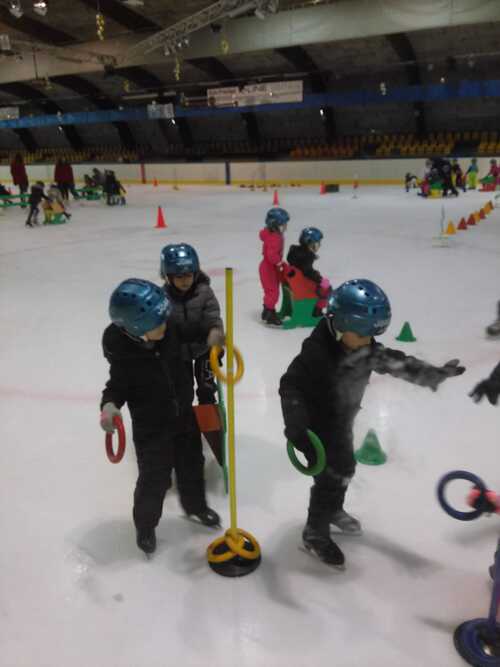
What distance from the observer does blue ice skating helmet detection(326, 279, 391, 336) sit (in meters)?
1.68

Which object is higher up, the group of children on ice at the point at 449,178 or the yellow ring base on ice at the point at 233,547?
the group of children on ice at the point at 449,178

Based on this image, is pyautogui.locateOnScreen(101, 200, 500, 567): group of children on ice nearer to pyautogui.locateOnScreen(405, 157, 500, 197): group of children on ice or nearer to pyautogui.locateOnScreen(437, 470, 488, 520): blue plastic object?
pyautogui.locateOnScreen(437, 470, 488, 520): blue plastic object

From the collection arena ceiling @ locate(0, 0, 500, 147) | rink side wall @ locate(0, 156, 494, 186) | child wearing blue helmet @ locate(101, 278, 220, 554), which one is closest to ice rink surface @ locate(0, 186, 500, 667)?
child wearing blue helmet @ locate(101, 278, 220, 554)

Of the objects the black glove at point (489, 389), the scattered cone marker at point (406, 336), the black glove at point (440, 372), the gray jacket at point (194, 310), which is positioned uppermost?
the gray jacket at point (194, 310)

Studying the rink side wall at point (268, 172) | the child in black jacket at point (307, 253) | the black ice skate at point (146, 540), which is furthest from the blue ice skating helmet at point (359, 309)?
the rink side wall at point (268, 172)

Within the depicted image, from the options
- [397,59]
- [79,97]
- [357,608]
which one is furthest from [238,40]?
[357,608]

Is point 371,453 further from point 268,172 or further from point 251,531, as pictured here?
point 268,172

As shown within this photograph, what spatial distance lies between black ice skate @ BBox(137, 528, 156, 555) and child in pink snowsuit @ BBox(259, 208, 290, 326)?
2.78m

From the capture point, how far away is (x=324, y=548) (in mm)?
2049

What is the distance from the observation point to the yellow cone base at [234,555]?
2020mm

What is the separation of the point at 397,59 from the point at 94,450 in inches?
821

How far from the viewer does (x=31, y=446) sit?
9.73ft

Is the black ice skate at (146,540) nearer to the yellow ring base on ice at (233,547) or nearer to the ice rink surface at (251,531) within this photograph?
the ice rink surface at (251,531)

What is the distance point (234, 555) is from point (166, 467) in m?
0.42
